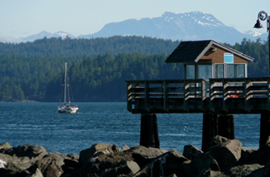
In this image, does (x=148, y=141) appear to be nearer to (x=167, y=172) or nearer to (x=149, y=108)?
(x=149, y=108)

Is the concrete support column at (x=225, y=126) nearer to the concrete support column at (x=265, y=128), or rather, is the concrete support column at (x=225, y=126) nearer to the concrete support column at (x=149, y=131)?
the concrete support column at (x=265, y=128)

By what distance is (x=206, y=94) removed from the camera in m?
27.0

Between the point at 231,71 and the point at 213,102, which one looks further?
the point at 231,71

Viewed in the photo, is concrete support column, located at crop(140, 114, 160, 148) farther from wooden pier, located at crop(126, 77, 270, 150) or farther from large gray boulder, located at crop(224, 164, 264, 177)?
large gray boulder, located at crop(224, 164, 264, 177)

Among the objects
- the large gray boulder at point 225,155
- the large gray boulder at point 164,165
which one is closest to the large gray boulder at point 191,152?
the large gray boulder at point 164,165

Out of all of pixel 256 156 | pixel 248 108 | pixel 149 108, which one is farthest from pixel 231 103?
pixel 256 156

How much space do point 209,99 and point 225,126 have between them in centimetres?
132

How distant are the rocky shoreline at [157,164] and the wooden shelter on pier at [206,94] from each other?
233 centimetres

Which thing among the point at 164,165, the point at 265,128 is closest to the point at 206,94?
the point at 265,128

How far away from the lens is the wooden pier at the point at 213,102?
2312 cm

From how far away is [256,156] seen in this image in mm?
18234

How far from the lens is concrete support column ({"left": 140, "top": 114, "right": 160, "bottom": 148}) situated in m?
25.8

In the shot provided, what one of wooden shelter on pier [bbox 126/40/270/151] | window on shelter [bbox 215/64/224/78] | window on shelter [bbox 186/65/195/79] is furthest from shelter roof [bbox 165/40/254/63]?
window on shelter [bbox 215/64/224/78]

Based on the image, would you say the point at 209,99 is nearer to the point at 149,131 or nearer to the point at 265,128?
the point at 265,128
